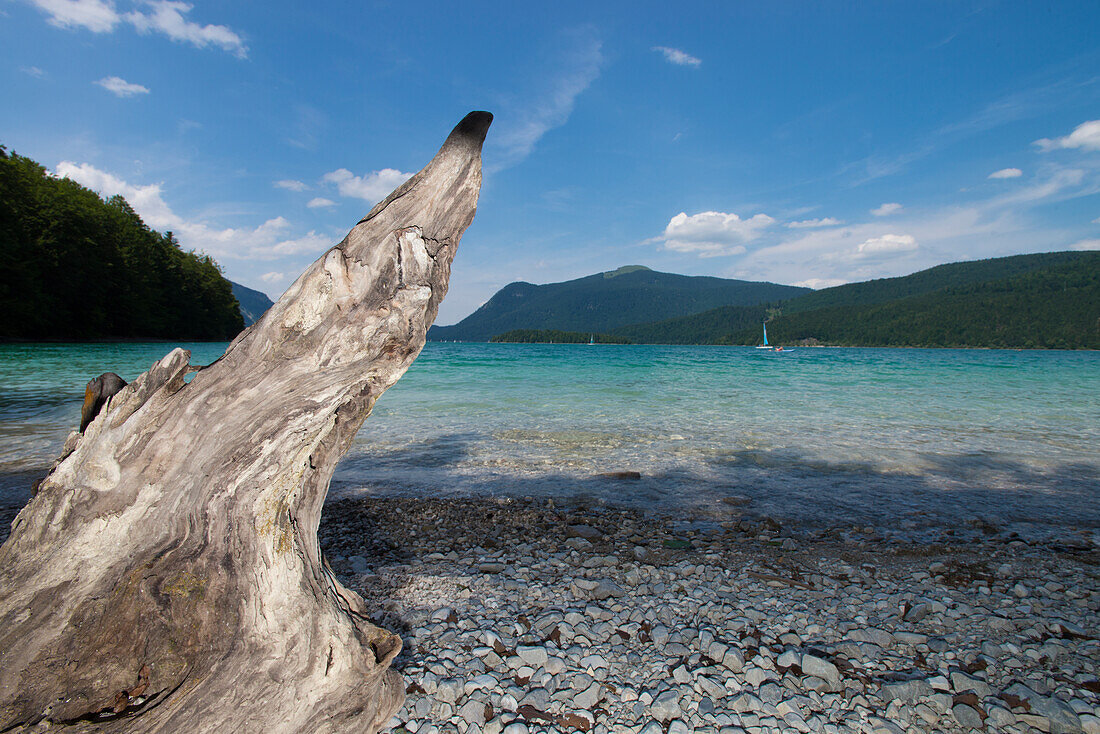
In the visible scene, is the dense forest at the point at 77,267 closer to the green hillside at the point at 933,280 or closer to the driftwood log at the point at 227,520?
the driftwood log at the point at 227,520

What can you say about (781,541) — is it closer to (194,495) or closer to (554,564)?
(554,564)

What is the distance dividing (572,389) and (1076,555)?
1796 centimetres

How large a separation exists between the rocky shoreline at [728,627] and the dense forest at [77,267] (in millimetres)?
55479

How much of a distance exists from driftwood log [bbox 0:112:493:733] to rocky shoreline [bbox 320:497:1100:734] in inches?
37.2

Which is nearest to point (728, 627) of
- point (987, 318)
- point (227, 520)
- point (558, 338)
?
point (227, 520)

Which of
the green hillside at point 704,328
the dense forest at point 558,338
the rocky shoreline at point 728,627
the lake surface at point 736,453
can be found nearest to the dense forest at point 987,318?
the green hillside at point 704,328

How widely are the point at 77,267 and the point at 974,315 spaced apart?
5962 inches

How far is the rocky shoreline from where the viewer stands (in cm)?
267

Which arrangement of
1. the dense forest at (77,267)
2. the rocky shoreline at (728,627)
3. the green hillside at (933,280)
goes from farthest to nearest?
the green hillside at (933,280) < the dense forest at (77,267) < the rocky shoreline at (728,627)

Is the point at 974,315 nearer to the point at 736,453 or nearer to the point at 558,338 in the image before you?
the point at 558,338

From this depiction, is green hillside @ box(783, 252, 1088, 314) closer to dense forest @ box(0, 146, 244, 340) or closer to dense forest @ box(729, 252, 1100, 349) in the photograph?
dense forest @ box(729, 252, 1100, 349)

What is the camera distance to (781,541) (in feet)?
16.6

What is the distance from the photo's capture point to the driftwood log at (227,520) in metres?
1.96

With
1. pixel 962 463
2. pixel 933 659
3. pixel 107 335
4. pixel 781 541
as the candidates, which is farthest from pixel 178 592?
pixel 107 335
